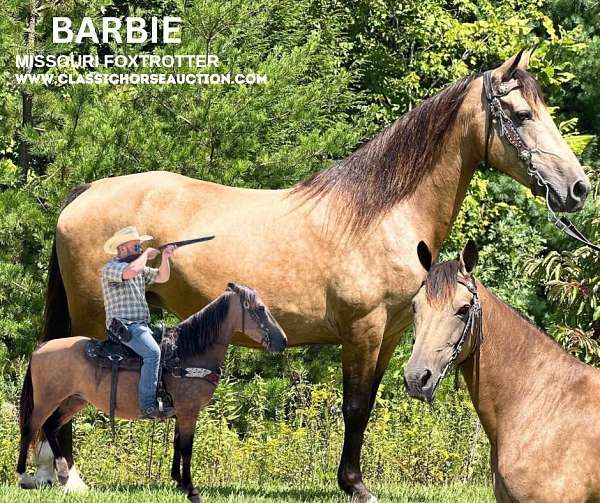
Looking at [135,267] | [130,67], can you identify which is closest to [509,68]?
[135,267]

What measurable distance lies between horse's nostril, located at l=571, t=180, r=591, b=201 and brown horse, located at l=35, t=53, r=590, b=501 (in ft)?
0.05

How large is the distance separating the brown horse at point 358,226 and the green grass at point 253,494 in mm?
403

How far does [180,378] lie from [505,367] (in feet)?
6.96

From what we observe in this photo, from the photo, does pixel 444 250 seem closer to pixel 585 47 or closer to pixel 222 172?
pixel 585 47

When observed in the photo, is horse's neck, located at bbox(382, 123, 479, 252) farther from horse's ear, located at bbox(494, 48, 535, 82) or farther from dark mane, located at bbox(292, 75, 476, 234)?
horse's ear, located at bbox(494, 48, 535, 82)

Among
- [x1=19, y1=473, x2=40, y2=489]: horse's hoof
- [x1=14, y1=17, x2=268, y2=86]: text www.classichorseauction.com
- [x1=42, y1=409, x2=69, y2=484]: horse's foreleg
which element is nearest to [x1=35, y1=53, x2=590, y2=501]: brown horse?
[x1=42, y1=409, x2=69, y2=484]: horse's foreleg

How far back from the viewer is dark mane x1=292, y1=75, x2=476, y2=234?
23.0 ft

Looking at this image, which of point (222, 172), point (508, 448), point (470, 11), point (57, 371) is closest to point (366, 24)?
point (470, 11)

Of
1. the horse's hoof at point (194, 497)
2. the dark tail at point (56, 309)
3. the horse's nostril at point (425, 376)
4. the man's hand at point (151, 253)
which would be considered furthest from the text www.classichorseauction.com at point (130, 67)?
the horse's nostril at point (425, 376)

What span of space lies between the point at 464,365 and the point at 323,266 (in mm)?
2144

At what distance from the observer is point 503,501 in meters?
4.82

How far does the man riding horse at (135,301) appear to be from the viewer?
6.32 metres

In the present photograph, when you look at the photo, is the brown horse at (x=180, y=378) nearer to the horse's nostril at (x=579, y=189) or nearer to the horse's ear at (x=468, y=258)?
the horse's ear at (x=468, y=258)

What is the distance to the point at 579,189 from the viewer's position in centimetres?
658
